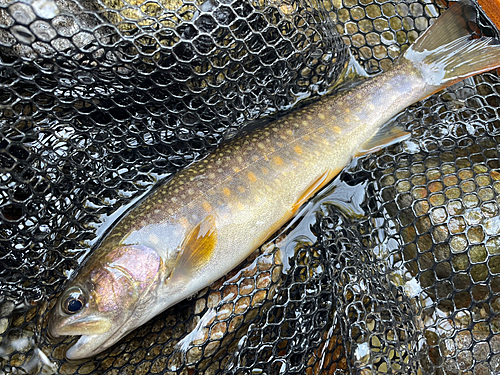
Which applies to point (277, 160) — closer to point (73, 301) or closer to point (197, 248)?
point (197, 248)

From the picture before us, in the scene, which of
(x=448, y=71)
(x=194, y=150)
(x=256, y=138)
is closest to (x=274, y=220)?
(x=256, y=138)

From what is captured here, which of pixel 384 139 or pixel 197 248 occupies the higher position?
pixel 197 248

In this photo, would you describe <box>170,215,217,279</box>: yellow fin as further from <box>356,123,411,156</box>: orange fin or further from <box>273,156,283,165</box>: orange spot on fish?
<box>356,123,411,156</box>: orange fin

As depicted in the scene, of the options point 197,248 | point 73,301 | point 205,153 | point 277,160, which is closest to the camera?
point 73,301

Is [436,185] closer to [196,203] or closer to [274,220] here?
[274,220]

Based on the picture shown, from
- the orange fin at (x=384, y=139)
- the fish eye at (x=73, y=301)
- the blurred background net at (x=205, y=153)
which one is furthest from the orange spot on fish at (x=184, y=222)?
the orange fin at (x=384, y=139)

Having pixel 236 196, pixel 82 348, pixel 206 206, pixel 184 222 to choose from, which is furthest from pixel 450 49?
pixel 82 348
